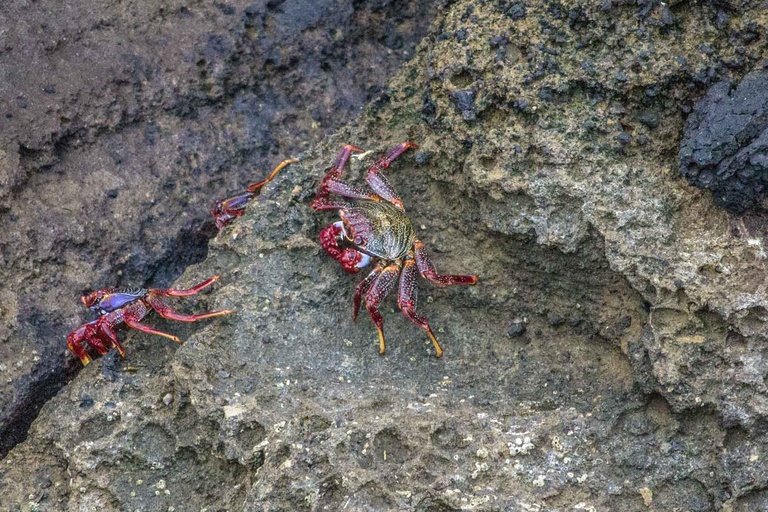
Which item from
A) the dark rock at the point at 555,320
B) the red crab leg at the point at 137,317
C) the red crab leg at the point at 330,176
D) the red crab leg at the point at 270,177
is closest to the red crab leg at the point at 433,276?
the dark rock at the point at 555,320

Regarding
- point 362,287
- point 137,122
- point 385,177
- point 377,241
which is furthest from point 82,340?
point 385,177

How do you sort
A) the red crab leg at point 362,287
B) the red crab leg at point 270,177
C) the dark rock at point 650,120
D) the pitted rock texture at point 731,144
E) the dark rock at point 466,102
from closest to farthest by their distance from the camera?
the pitted rock texture at point 731,144 → the dark rock at point 650,120 → the dark rock at point 466,102 → the red crab leg at point 362,287 → the red crab leg at point 270,177

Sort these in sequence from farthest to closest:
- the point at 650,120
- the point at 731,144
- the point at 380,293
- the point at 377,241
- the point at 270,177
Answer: the point at 270,177
the point at 377,241
the point at 380,293
the point at 650,120
the point at 731,144

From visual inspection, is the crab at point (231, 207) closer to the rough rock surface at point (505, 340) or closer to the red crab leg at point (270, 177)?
the red crab leg at point (270, 177)

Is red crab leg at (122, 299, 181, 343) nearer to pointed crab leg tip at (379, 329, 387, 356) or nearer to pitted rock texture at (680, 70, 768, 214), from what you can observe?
pointed crab leg tip at (379, 329, 387, 356)

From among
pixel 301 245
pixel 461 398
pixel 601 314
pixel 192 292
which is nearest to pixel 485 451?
pixel 461 398

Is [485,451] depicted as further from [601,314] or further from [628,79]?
[628,79]

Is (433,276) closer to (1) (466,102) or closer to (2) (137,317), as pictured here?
(1) (466,102)
